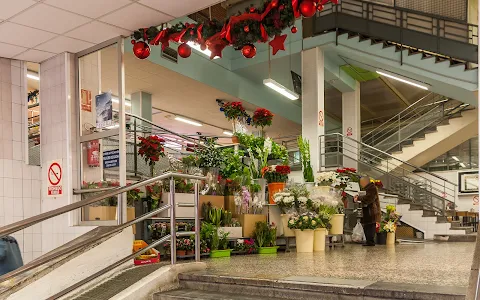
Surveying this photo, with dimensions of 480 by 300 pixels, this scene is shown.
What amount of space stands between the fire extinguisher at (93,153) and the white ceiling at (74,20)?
1146mm

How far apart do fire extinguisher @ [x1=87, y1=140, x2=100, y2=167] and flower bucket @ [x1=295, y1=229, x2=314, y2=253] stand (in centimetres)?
339

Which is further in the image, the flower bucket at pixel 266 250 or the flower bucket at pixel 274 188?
the flower bucket at pixel 274 188

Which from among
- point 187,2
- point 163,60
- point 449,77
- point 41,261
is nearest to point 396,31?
point 449,77

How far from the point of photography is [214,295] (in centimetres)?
395

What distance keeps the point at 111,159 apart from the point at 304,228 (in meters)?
3.37

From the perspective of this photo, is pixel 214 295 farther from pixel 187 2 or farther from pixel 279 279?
pixel 187 2

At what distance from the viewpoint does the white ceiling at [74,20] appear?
4520mm

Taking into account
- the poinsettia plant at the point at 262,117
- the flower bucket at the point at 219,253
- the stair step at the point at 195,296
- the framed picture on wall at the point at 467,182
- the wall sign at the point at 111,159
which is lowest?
the flower bucket at the point at 219,253

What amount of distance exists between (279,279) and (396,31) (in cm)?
1070

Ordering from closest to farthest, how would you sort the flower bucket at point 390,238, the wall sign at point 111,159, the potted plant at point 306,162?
the wall sign at point 111,159
the flower bucket at point 390,238
the potted plant at point 306,162

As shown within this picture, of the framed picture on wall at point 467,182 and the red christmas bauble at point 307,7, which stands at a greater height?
the red christmas bauble at point 307,7

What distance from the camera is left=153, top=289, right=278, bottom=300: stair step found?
3821 millimetres

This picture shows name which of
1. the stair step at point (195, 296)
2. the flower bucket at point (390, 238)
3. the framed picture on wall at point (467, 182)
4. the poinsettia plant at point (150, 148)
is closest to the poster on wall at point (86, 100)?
the poinsettia plant at point (150, 148)

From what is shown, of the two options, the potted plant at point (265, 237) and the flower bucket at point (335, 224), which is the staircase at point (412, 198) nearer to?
the flower bucket at point (335, 224)
